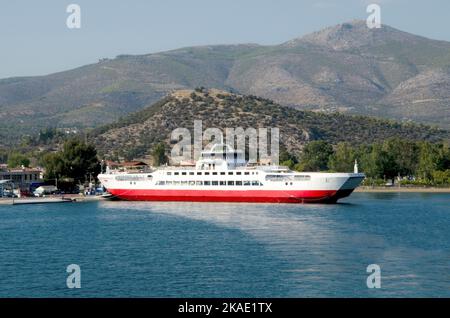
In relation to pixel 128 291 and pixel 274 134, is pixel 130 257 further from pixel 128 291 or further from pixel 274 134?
pixel 274 134

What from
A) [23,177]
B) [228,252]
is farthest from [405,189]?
[228,252]

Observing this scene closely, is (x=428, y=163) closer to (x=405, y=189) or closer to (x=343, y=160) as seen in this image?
(x=405, y=189)

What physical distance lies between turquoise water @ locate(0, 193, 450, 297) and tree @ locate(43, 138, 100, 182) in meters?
33.4

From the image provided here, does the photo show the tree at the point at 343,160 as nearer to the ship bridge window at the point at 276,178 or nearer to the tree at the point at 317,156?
the tree at the point at 317,156

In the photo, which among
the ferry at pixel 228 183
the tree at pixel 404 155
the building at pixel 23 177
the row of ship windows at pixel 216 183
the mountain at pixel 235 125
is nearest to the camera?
the ferry at pixel 228 183

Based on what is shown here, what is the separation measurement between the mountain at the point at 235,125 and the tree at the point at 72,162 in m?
55.8

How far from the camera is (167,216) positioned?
237ft

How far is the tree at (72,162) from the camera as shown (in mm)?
110250

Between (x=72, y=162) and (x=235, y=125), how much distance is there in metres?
71.0

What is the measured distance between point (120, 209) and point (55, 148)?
349 feet

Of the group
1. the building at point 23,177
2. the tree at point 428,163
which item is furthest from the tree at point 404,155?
the building at point 23,177

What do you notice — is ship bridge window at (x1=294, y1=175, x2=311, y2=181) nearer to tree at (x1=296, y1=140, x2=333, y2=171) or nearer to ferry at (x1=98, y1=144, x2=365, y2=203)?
ferry at (x1=98, y1=144, x2=365, y2=203)

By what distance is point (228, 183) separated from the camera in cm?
8888
